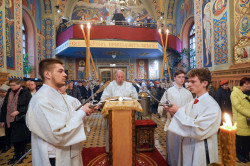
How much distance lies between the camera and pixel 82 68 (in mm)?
13266

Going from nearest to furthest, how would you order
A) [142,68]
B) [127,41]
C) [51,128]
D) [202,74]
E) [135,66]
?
[51,128]
[202,74]
[127,41]
[135,66]
[142,68]

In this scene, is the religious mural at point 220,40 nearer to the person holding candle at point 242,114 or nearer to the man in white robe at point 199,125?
the person holding candle at point 242,114

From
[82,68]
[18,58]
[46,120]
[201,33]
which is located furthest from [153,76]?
[46,120]

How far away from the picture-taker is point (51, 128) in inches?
50.6

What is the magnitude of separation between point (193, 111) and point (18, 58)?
672 centimetres

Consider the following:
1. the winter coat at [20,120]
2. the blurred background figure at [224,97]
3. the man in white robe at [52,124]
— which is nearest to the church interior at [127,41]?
the man in white robe at [52,124]

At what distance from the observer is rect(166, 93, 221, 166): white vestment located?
4.90 ft

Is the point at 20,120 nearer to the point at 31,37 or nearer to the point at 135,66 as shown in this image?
the point at 31,37

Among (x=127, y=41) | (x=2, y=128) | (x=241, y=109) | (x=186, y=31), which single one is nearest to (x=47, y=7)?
(x=127, y=41)

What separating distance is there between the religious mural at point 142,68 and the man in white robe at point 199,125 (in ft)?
40.6

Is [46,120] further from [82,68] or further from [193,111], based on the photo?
[82,68]

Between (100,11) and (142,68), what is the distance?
6523 millimetres

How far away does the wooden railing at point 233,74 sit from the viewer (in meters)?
4.52

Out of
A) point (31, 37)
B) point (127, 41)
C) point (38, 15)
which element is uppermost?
point (38, 15)
